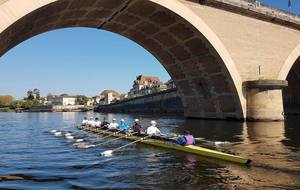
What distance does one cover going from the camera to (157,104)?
86312 mm

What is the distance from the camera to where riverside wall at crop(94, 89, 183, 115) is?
77.1 metres

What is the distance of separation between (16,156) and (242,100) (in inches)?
952

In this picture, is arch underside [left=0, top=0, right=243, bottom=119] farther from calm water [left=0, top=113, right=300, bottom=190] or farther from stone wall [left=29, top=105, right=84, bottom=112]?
stone wall [left=29, top=105, right=84, bottom=112]

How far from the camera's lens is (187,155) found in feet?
62.3

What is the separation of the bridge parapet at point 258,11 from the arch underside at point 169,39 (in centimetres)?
383

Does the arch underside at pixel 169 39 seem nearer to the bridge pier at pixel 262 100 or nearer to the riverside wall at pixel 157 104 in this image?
the bridge pier at pixel 262 100

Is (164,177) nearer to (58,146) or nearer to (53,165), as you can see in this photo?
(53,165)

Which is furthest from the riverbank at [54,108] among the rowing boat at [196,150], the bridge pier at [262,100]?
the rowing boat at [196,150]

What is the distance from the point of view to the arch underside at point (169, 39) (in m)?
31.0

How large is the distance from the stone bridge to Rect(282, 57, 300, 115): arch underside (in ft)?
36.2

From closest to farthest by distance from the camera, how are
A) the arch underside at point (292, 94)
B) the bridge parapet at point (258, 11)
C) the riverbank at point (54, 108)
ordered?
1. the bridge parapet at point (258, 11)
2. the arch underside at point (292, 94)
3. the riverbank at point (54, 108)

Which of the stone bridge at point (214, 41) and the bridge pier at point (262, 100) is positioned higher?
the stone bridge at point (214, 41)

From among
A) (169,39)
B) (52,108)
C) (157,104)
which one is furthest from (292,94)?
(52,108)

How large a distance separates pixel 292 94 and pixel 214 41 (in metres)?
23.4
